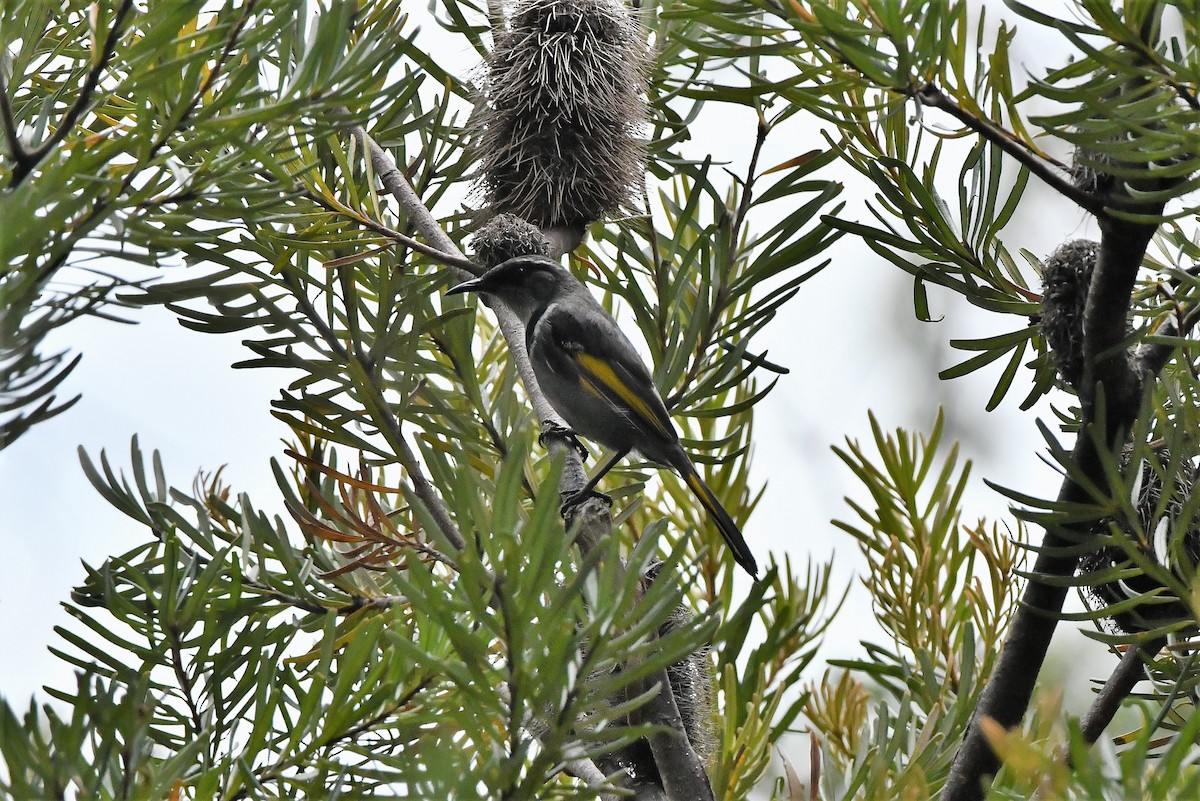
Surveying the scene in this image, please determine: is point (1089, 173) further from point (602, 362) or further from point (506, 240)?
point (602, 362)

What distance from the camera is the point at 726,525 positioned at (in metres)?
1.28

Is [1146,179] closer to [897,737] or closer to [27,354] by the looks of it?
[897,737]

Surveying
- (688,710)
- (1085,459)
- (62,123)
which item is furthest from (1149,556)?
(62,123)

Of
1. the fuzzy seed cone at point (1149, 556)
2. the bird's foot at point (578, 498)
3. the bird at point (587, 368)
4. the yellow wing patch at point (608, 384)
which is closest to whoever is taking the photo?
the fuzzy seed cone at point (1149, 556)

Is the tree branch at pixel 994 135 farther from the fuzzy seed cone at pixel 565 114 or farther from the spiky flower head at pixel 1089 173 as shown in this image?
the fuzzy seed cone at pixel 565 114

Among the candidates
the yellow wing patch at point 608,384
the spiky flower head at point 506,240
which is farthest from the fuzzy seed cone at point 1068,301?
the yellow wing patch at point 608,384

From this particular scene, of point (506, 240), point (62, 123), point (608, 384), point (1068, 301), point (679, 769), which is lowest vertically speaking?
point (679, 769)

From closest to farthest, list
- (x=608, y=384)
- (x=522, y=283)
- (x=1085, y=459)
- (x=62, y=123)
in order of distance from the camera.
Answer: (x=62, y=123), (x=1085, y=459), (x=522, y=283), (x=608, y=384)

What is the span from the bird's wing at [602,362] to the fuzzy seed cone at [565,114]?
0.73 metres

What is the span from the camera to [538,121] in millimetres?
1369

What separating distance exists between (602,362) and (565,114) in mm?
928

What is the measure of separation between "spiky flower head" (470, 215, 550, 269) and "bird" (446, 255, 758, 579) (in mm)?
52

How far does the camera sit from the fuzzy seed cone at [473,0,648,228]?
135 centimetres

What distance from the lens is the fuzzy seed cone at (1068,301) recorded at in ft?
2.10
